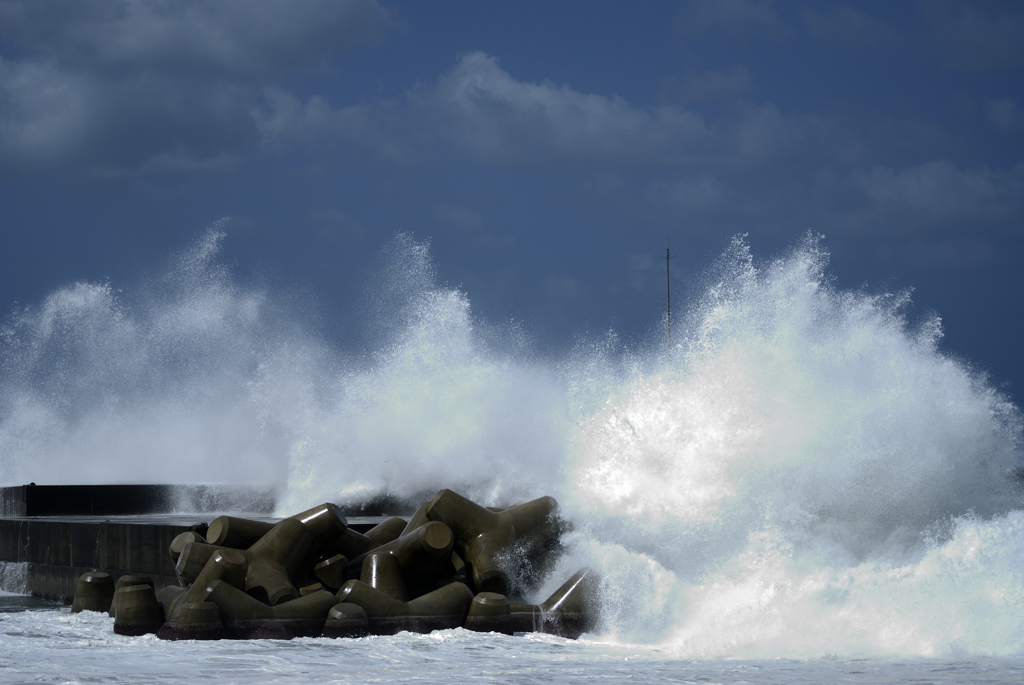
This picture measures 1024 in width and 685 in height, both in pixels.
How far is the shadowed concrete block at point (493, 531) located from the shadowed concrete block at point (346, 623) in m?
1.18

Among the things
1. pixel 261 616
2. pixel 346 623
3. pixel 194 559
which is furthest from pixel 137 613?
pixel 346 623

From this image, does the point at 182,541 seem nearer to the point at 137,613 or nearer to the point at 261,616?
the point at 137,613

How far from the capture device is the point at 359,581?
8.34 m

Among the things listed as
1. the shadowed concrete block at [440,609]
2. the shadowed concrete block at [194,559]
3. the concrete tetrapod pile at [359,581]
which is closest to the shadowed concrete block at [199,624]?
the concrete tetrapod pile at [359,581]

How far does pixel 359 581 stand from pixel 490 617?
3.48ft

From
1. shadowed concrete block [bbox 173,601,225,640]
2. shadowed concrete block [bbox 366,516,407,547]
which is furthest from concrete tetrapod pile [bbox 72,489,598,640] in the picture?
shadowed concrete block [bbox 366,516,407,547]

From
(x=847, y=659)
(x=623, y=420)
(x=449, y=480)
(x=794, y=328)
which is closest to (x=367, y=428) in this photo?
(x=449, y=480)

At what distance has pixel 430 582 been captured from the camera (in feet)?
29.0

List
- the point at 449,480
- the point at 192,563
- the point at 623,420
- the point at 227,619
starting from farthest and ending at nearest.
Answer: the point at 449,480, the point at 623,420, the point at 192,563, the point at 227,619

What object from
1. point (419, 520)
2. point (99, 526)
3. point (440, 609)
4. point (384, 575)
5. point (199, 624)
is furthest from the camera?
point (99, 526)

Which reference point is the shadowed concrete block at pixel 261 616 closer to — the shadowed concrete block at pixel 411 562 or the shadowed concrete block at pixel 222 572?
the shadowed concrete block at pixel 222 572

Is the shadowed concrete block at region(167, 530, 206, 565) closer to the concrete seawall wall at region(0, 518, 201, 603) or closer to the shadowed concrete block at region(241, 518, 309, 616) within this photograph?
the shadowed concrete block at region(241, 518, 309, 616)

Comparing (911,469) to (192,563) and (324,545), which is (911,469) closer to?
(324,545)

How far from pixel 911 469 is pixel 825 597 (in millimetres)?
2218
